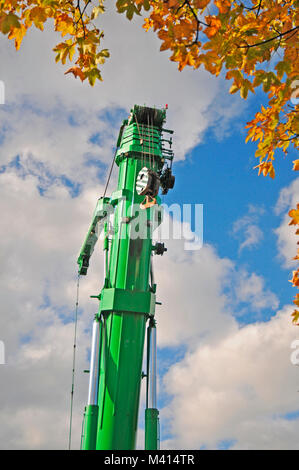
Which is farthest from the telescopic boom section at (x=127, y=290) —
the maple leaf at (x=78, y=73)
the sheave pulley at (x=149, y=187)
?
the maple leaf at (x=78, y=73)

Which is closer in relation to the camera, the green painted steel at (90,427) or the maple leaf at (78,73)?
the maple leaf at (78,73)

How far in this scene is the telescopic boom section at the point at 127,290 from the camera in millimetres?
21344

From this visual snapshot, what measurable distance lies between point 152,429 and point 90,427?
2.86m

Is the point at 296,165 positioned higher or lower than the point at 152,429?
→ higher

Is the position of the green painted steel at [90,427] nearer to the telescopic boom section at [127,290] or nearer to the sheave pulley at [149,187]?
the telescopic boom section at [127,290]

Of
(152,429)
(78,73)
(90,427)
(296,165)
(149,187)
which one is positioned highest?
(149,187)

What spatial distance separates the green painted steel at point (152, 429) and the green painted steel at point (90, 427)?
2389 millimetres

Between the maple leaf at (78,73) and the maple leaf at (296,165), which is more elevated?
the maple leaf at (78,73)

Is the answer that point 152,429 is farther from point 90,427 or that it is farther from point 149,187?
point 149,187

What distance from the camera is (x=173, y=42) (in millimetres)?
6184

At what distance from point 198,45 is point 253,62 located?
831 millimetres

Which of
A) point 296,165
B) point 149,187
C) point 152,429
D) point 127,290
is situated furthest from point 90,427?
point 296,165

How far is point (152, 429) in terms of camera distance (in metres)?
21.4

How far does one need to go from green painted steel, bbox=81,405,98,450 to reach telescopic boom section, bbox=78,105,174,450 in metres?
0.04
